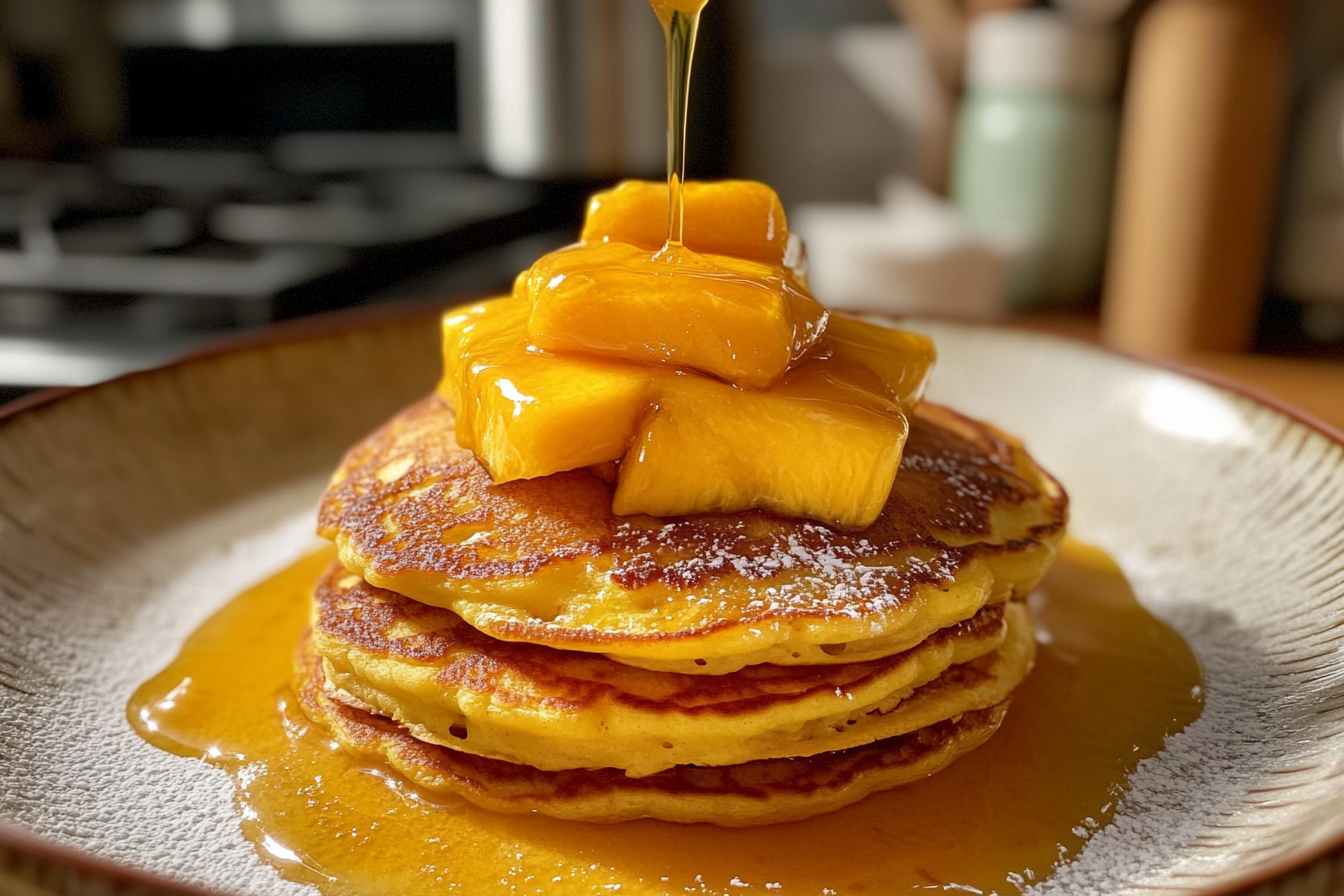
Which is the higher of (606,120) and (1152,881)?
(606,120)

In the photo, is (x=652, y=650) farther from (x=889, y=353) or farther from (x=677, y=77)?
(x=677, y=77)

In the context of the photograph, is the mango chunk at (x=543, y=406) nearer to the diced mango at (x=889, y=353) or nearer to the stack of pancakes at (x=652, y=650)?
the stack of pancakes at (x=652, y=650)

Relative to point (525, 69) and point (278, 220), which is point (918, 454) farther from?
point (278, 220)

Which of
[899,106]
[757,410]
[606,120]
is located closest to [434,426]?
[757,410]

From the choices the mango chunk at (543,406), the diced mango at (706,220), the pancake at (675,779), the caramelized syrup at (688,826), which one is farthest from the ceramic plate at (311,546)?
the diced mango at (706,220)

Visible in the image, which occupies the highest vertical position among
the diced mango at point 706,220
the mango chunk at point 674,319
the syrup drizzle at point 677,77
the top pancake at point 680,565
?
the syrup drizzle at point 677,77

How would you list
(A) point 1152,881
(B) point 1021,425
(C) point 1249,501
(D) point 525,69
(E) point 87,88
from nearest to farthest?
(A) point 1152,881, (C) point 1249,501, (B) point 1021,425, (D) point 525,69, (E) point 87,88

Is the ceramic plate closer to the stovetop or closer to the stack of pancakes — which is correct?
the stack of pancakes
